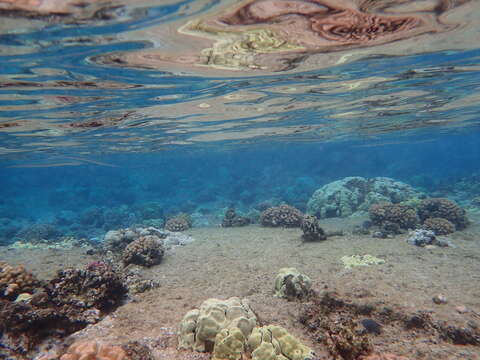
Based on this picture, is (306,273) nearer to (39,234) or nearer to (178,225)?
(178,225)

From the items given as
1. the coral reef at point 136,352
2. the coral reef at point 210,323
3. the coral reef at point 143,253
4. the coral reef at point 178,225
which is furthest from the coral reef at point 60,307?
the coral reef at point 178,225

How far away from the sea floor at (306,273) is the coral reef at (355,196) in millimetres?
7177

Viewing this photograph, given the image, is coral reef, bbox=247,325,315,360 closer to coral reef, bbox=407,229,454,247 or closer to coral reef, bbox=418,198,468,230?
coral reef, bbox=407,229,454,247

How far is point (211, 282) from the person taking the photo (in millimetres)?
8234

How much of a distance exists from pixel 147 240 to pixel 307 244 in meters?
6.87

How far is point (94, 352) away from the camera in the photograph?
4039 mm

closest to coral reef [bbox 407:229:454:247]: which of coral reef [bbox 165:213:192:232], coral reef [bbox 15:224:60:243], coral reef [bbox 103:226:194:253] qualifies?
coral reef [bbox 103:226:194:253]

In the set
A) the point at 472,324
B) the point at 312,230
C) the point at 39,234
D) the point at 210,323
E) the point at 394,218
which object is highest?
the point at 210,323

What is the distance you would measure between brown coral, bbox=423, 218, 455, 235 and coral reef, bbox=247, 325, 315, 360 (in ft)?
38.4

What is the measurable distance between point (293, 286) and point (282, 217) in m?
9.68

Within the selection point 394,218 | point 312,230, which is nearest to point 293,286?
point 312,230

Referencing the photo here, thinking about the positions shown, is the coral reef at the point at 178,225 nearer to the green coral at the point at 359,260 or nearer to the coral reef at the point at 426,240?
the green coral at the point at 359,260

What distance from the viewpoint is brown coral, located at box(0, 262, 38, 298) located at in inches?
261

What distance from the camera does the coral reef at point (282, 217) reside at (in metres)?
16.2
